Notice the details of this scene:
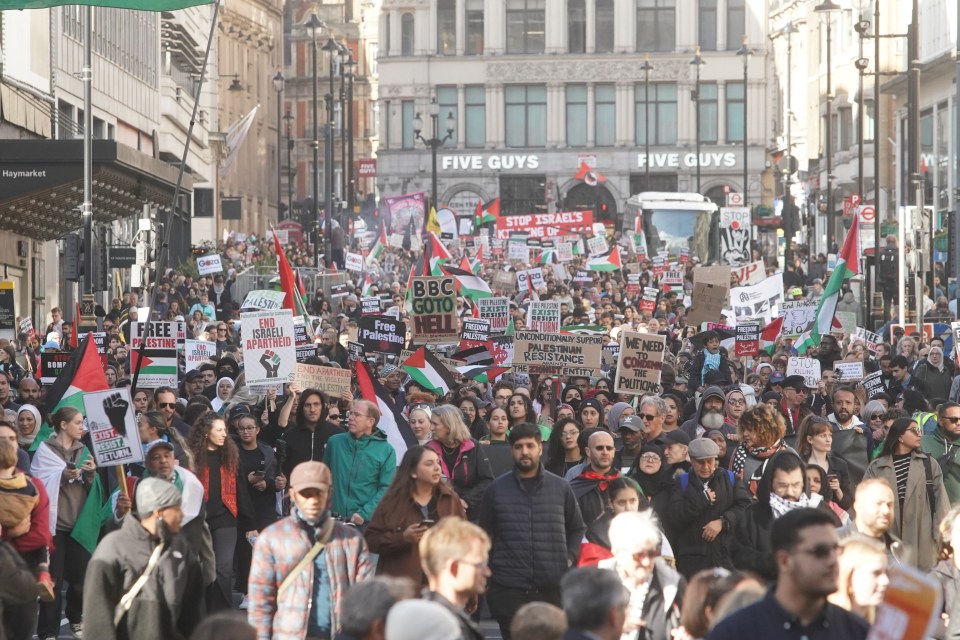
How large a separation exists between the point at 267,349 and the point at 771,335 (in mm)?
10513

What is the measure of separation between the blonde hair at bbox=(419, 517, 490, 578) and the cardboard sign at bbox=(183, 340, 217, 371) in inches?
509

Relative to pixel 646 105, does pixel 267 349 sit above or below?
below

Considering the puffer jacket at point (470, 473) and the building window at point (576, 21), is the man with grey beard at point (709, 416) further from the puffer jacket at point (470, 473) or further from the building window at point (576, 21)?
the building window at point (576, 21)

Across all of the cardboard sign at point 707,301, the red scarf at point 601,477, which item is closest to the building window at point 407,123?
the cardboard sign at point 707,301

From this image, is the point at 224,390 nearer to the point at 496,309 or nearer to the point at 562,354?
the point at 562,354

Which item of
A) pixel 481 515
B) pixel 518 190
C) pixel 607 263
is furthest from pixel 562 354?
pixel 518 190

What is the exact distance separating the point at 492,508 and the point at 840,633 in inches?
154

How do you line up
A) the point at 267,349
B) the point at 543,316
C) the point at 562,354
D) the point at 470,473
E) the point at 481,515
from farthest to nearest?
the point at 543,316 → the point at 562,354 → the point at 267,349 → the point at 470,473 → the point at 481,515

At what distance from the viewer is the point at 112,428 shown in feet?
36.9

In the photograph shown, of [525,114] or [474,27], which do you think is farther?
[474,27]

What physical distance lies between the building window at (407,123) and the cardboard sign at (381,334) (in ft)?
231

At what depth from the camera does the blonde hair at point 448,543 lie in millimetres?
6426

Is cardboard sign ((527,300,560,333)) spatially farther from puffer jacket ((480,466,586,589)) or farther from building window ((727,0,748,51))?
building window ((727,0,748,51))

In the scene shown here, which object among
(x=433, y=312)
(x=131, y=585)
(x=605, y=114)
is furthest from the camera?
(x=605, y=114)
